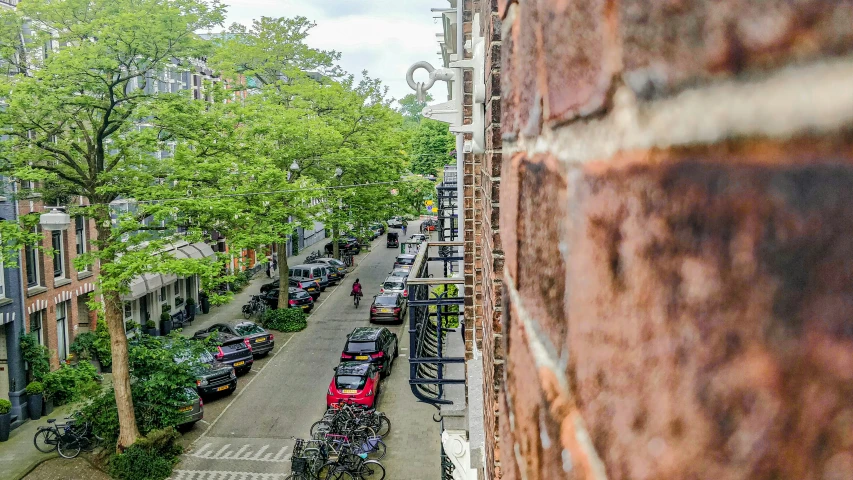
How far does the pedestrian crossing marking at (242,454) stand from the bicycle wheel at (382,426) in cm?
222

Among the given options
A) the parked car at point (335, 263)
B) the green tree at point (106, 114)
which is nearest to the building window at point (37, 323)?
the green tree at point (106, 114)

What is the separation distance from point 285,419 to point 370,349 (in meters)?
3.80

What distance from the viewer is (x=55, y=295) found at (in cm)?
2188

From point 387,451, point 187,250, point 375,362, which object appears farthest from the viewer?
point 187,250

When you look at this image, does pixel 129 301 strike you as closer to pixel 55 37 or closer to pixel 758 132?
pixel 55 37

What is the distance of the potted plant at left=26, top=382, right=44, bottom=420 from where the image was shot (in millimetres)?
19281

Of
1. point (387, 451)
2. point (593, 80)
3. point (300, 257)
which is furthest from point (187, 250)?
point (593, 80)

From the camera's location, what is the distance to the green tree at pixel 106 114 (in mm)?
14758

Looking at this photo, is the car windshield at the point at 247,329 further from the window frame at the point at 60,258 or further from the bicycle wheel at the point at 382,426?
the bicycle wheel at the point at 382,426

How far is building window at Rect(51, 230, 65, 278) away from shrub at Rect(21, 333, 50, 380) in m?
2.76

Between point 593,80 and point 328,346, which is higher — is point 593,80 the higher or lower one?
the higher one

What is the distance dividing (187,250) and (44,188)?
13237mm

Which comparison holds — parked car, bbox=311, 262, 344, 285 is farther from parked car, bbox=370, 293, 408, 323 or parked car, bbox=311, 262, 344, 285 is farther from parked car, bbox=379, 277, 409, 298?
parked car, bbox=370, 293, 408, 323

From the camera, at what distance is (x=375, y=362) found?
22.4 meters
